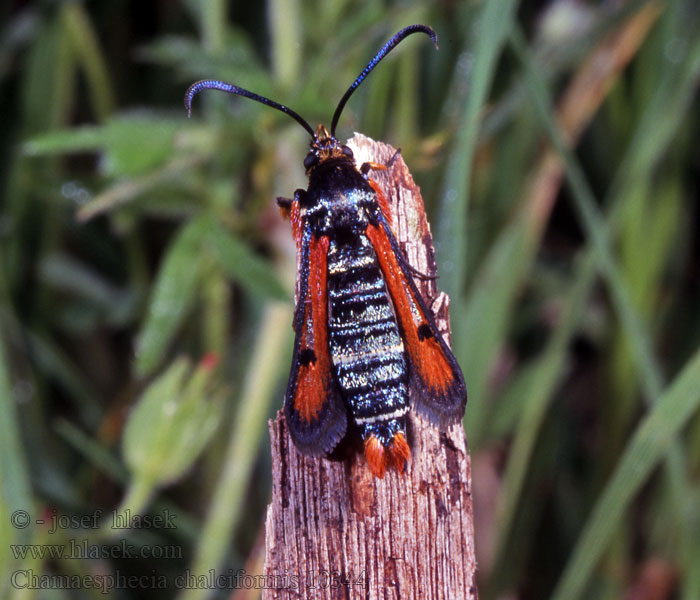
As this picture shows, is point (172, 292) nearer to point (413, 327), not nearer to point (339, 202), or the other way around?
point (339, 202)

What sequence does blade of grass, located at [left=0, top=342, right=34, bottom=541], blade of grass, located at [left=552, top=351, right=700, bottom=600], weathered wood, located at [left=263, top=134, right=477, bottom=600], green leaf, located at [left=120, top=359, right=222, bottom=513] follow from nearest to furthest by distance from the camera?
weathered wood, located at [left=263, top=134, right=477, bottom=600], blade of grass, located at [left=552, top=351, right=700, bottom=600], green leaf, located at [left=120, top=359, right=222, bottom=513], blade of grass, located at [left=0, top=342, right=34, bottom=541]

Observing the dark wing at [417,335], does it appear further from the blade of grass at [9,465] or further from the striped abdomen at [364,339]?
the blade of grass at [9,465]

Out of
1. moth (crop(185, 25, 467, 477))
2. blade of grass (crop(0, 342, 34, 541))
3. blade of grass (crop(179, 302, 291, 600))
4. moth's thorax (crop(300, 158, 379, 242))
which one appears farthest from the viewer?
blade of grass (crop(179, 302, 291, 600))

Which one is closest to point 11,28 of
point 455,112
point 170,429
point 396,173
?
point 455,112

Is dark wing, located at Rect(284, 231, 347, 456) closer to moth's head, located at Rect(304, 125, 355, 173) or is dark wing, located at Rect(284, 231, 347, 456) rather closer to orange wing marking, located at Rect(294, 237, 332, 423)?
orange wing marking, located at Rect(294, 237, 332, 423)

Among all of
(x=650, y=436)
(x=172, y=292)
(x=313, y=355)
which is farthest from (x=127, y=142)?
(x=650, y=436)

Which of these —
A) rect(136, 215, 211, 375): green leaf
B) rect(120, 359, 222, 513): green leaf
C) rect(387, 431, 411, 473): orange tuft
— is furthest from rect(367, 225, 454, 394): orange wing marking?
rect(136, 215, 211, 375): green leaf

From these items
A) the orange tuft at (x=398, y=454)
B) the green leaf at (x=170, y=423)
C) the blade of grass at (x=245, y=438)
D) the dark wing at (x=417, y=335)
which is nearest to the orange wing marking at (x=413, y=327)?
the dark wing at (x=417, y=335)

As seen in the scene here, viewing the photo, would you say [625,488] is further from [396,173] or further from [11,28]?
[11,28]
